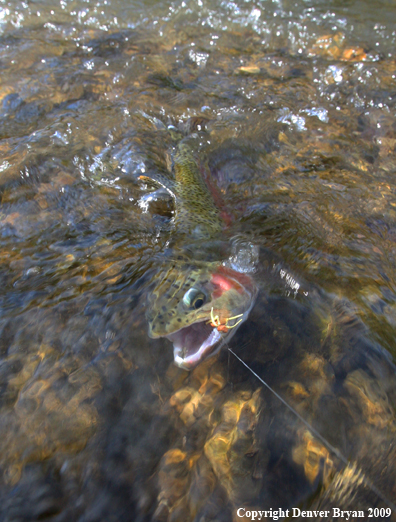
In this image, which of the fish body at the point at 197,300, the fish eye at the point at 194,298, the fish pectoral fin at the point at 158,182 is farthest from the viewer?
the fish pectoral fin at the point at 158,182

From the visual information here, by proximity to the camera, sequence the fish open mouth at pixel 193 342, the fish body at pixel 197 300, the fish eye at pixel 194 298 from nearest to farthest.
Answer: the fish open mouth at pixel 193 342 → the fish body at pixel 197 300 → the fish eye at pixel 194 298

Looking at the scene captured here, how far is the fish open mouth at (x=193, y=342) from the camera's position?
2.44m

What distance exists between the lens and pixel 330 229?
3.66 metres

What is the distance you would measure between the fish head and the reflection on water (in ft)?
0.34

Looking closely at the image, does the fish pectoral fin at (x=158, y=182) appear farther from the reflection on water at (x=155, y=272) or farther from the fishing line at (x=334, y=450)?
the fishing line at (x=334, y=450)

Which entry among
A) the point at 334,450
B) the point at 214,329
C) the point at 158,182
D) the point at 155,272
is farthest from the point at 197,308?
the point at 158,182

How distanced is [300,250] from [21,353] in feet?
8.40

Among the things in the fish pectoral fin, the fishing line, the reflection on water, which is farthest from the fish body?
the fish pectoral fin

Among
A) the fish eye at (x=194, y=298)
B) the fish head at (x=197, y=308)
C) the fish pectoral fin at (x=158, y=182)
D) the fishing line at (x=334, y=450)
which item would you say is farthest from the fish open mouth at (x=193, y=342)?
the fish pectoral fin at (x=158, y=182)

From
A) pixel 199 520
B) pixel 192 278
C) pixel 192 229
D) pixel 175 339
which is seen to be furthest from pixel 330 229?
pixel 199 520

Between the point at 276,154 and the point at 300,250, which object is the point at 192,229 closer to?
the point at 300,250

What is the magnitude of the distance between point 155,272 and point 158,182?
183 centimetres

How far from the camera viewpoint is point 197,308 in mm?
2672

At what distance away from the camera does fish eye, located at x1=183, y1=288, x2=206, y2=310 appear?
8.71 feet
